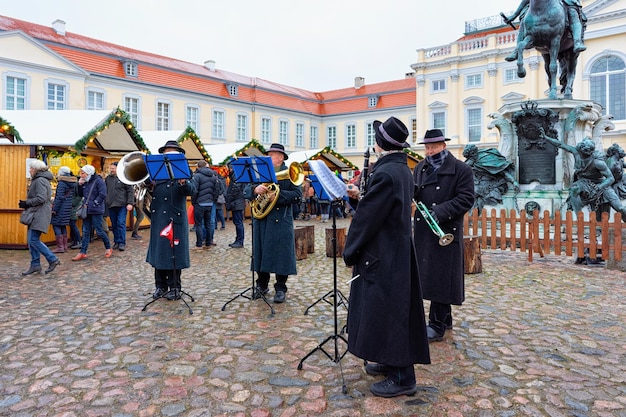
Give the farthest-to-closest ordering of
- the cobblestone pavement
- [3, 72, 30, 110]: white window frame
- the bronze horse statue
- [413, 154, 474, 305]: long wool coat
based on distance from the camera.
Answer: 1. [3, 72, 30, 110]: white window frame
2. the bronze horse statue
3. [413, 154, 474, 305]: long wool coat
4. the cobblestone pavement

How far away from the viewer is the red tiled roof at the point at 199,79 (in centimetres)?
2967

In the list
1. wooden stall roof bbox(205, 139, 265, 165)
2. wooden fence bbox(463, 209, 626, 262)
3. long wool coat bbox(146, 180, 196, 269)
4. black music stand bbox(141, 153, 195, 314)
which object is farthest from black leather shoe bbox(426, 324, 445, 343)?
wooden stall roof bbox(205, 139, 265, 165)

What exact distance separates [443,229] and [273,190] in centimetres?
213

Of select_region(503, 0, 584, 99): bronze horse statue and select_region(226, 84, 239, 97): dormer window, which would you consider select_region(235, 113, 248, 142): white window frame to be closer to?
select_region(226, 84, 239, 97): dormer window

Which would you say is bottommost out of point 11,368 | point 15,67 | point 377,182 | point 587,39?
point 11,368

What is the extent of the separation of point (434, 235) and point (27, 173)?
9691mm

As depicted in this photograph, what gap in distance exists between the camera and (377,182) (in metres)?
3.18

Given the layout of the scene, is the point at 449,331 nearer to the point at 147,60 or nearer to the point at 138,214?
the point at 138,214

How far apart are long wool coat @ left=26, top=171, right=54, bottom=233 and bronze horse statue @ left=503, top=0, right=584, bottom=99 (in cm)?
978

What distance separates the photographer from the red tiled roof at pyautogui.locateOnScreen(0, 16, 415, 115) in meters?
29.7

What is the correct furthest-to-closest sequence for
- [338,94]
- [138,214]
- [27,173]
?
1. [338,94]
2. [138,214]
3. [27,173]

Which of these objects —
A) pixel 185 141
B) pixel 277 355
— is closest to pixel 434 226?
pixel 277 355

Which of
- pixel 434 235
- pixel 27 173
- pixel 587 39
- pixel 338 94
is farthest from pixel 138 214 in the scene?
pixel 338 94

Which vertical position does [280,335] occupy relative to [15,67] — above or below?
below
